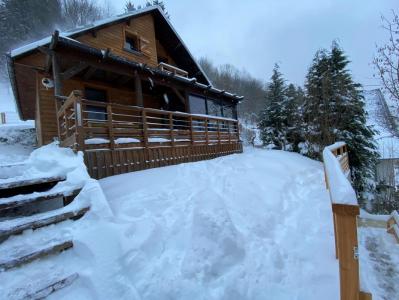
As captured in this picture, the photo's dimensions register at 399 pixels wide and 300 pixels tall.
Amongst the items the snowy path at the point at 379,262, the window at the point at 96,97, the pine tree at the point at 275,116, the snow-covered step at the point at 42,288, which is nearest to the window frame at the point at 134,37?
the window at the point at 96,97

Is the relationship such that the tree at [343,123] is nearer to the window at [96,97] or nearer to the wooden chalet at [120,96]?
the wooden chalet at [120,96]

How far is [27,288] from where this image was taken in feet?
6.31

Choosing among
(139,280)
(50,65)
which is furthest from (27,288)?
(50,65)

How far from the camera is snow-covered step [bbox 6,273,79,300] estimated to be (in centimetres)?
186

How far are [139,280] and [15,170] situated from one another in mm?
2558

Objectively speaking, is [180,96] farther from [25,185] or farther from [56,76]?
[25,185]

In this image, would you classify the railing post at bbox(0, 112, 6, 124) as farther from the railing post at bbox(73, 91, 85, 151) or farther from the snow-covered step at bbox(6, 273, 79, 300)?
the snow-covered step at bbox(6, 273, 79, 300)

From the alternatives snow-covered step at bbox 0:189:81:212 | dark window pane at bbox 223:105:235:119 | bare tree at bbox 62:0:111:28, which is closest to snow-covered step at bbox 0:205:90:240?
snow-covered step at bbox 0:189:81:212

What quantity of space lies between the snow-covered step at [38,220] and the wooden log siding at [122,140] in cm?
213

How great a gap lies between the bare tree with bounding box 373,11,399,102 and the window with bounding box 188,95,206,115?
7.13m

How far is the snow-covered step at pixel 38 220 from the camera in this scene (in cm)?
237

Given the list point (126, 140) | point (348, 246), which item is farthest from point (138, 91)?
point (348, 246)

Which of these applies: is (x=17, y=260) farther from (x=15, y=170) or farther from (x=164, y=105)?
(x=164, y=105)

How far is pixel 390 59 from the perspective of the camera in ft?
17.9
